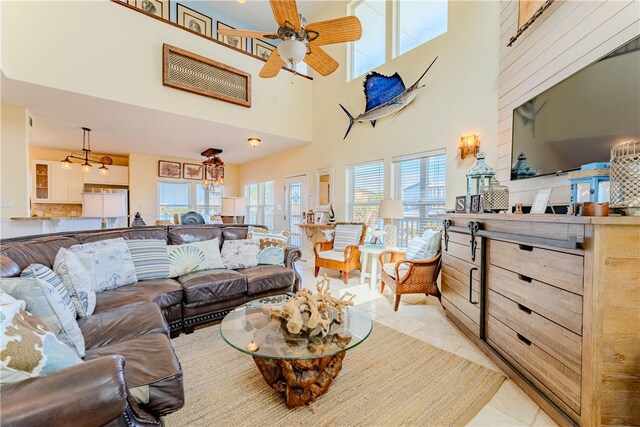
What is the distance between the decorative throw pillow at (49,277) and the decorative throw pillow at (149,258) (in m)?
0.85

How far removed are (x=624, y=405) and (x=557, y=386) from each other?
230 mm

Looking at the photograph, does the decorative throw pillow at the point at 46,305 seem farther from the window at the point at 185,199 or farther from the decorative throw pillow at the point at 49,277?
the window at the point at 185,199

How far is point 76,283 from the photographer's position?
5.55 ft

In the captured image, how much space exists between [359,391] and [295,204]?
4.92 meters

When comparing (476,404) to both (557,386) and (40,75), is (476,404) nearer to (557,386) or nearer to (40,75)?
(557,386)

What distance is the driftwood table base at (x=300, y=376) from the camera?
1.42m

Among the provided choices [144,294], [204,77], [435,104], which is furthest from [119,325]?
[435,104]

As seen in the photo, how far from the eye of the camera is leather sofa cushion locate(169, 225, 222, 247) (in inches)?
115

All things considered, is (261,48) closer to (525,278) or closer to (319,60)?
(319,60)

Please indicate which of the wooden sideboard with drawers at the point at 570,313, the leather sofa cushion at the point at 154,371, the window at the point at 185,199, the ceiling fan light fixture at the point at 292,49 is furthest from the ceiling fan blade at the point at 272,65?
the window at the point at 185,199

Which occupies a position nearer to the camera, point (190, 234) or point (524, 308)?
point (524, 308)

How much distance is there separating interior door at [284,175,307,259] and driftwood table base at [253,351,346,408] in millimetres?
4417

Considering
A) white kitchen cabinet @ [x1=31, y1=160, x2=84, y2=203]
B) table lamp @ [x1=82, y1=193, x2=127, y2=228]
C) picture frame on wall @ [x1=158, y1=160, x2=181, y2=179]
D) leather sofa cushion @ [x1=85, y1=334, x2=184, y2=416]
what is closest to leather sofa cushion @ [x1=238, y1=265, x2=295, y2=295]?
leather sofa cushion @ [x1=85, y1=334, x2=184, y2=416]

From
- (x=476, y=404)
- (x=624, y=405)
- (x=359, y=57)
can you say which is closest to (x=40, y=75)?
(x=359, y=57)
